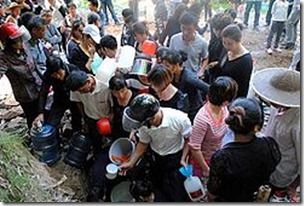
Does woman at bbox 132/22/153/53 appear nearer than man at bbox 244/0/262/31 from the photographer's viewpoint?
Yes

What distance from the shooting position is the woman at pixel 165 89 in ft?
7.54

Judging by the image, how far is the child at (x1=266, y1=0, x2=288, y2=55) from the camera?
17.8ft

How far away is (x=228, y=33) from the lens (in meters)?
2.60

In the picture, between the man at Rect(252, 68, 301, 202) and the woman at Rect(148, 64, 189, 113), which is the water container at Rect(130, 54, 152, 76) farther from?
the man at Rect(252, 68, 301, 202)

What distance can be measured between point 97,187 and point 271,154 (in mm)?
1241

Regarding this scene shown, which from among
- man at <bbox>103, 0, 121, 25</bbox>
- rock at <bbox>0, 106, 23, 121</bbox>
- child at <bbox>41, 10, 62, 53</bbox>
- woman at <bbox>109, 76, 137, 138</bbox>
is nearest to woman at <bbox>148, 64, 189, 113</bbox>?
woman at <bbox>109, 76, 137, 138</bbox>

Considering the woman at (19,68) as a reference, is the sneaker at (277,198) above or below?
below

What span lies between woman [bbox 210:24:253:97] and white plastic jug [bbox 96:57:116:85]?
0.82 metres

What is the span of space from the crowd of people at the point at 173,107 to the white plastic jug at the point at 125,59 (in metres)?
0.04

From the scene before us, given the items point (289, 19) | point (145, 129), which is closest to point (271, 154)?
point (145, 129)

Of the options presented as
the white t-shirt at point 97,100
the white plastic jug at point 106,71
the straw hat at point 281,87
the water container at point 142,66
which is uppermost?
the straw hat at point 281,87

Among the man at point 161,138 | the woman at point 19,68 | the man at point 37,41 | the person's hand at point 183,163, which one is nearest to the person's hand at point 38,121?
the woman at point 19,68

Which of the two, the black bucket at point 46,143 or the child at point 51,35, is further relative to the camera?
the child at point 51,35

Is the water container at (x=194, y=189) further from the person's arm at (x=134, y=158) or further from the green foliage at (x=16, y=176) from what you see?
the green foliage at (x=16, y=176)
